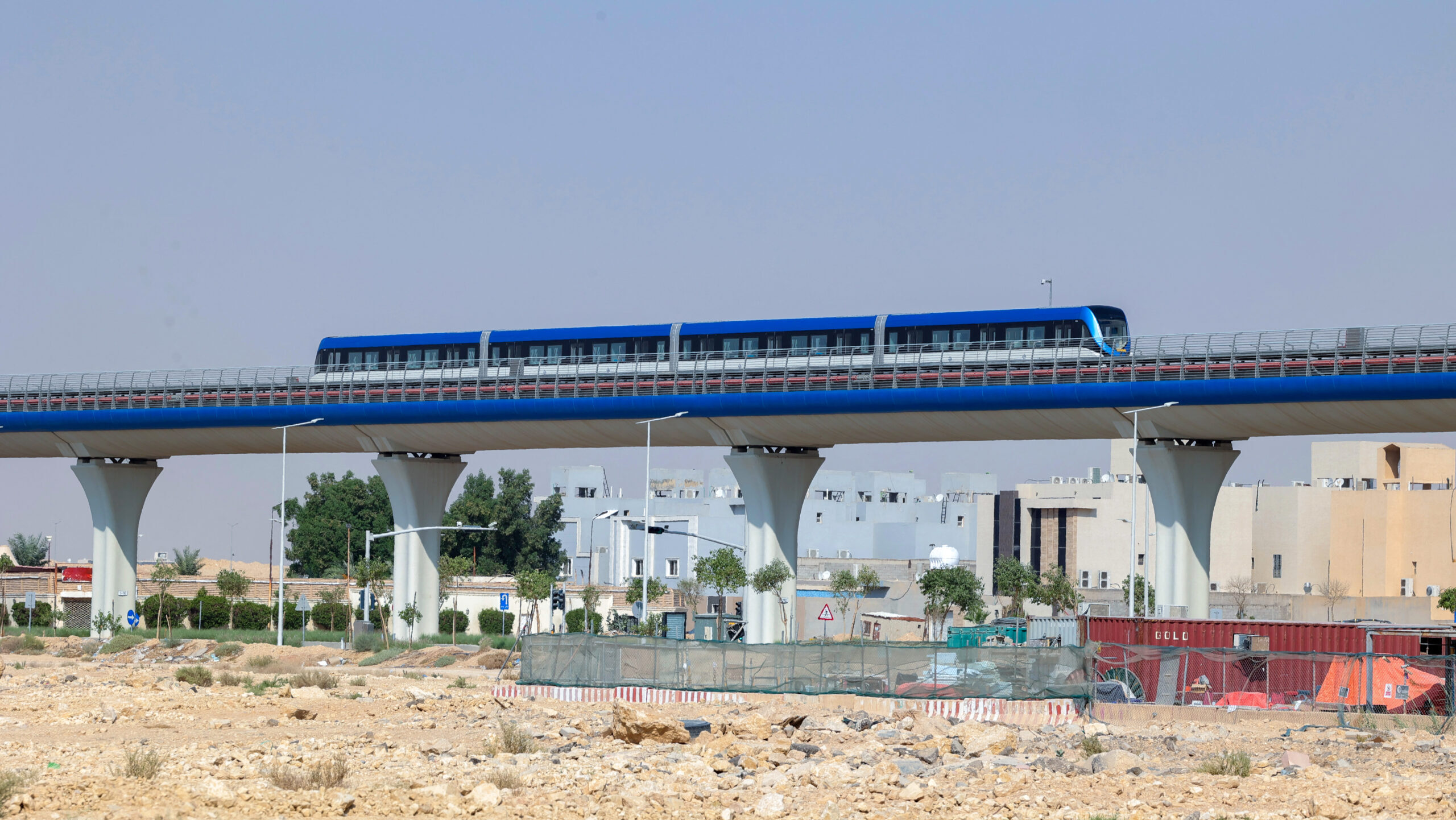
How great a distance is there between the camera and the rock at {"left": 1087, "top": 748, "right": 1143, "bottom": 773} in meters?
22.6

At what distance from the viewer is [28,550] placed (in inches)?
6698

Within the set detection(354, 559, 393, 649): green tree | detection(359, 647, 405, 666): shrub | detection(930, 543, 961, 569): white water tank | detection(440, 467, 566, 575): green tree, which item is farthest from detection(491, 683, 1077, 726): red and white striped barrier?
detection(440, 467, 566, 575): green tree

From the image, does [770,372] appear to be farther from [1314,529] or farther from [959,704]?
[1314,529]

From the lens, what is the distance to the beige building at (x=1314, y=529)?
321 feet

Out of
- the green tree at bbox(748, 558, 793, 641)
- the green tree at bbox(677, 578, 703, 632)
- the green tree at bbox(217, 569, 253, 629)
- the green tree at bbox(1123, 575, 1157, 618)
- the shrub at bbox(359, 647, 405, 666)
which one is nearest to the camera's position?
the shrub at bbox(359, 647, 405, 666)

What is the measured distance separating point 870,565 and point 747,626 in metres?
45.3

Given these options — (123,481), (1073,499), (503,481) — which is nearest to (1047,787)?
(123,481)

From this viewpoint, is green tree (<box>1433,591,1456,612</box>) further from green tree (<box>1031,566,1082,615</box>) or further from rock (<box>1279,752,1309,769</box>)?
rock (<box>1279,752,1309,769</box>)

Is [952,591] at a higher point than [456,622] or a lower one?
higher

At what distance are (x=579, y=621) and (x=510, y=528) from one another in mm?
47932

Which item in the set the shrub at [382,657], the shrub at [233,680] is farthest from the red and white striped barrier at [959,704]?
the shrub at [382,657]

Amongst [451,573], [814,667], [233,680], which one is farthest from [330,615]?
[814,667]

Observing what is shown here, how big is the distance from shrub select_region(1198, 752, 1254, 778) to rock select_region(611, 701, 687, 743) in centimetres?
801

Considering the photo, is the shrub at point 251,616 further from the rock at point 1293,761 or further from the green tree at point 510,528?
the rock at point 1293,761
